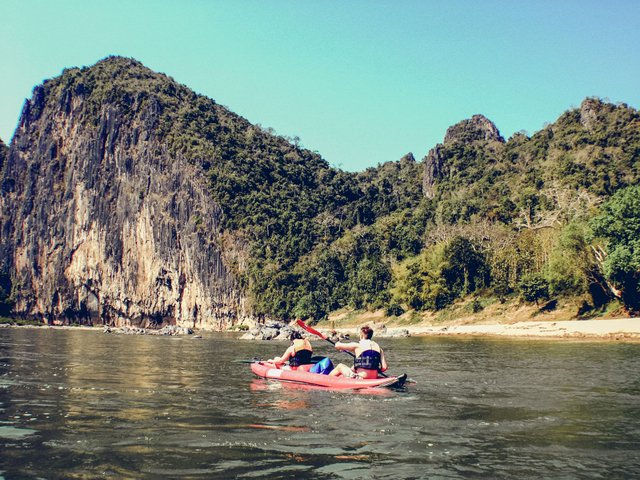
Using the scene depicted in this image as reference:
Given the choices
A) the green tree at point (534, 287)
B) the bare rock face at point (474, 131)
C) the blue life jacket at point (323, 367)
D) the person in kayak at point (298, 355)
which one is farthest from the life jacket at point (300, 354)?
the bare rock face at point (474, 131)

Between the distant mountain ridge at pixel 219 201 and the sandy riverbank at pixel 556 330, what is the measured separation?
62.6 feet

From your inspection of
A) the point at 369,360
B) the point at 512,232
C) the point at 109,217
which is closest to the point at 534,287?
the point at 512,232

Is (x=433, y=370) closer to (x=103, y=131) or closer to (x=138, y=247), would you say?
(x=138, y=247)

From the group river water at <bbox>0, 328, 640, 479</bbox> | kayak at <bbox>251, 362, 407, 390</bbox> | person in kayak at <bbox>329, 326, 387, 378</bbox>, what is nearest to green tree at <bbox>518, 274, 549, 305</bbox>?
river water at <bbox>0, 328, 640, 479</bbox>

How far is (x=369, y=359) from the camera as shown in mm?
17047

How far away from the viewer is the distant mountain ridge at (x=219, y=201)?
86875mm

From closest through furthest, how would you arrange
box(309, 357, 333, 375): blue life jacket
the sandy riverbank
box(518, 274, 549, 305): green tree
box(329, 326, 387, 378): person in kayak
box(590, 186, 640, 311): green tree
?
box(329, 326, 387, 378): person in kayak, box(309, 357, 333, 375): blue life jacket, the sandy riverbank, box(590, 186, 640, 311): green tree, box(518, 274, 549, 305): green tree

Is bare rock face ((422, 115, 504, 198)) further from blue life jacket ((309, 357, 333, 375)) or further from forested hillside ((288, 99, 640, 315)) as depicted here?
blue life jacket ((309, 357, 333, 375))

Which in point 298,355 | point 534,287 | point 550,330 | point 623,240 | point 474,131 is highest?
point 474,131

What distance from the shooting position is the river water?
830 centimetres

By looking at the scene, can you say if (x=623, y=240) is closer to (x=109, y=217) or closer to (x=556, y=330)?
(x=556, y=330)

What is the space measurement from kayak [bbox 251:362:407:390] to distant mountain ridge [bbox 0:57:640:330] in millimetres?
52899

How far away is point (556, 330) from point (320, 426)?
35480mm

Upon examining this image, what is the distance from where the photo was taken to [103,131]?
121 metres
